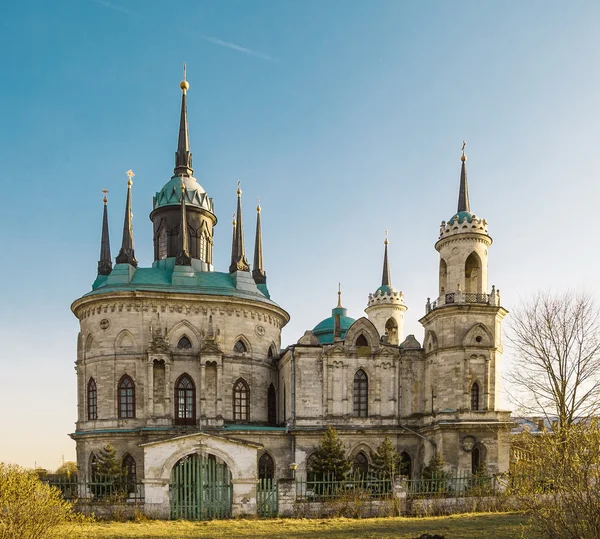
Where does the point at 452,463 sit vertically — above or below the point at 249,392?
below

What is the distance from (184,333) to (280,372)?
21.0 ft

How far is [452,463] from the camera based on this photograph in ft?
102

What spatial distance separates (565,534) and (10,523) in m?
12.0

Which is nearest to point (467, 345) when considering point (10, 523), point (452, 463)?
point (452, 463)

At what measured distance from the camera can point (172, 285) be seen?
3528cm

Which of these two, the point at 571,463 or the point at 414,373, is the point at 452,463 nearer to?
the point at 414,373

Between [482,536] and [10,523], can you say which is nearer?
[10,523]

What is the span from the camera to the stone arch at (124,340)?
3419 centimetres

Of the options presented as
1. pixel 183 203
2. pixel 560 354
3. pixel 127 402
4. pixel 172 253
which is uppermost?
pixel 183 203

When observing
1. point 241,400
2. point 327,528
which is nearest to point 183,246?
point 241,400

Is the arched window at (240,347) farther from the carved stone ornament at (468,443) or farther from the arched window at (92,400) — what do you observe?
the carved stone ornament at (468,443)

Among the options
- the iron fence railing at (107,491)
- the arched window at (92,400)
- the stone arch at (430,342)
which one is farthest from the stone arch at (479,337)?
the arched window at (92,400)

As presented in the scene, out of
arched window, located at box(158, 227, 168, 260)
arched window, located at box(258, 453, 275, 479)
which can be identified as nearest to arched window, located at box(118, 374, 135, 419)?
arched window, located at box(258, 453, 275, 479)

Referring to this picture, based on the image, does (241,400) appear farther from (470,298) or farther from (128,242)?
(470,298)
